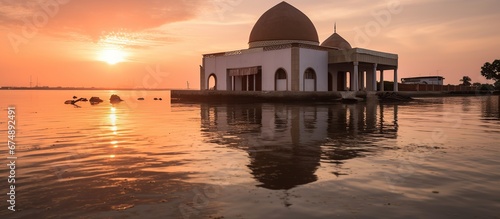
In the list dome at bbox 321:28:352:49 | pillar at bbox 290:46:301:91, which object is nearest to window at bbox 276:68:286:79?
pillar at bbox 290:46:301:91

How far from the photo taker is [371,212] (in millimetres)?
4363

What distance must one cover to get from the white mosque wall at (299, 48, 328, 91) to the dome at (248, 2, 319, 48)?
4.02 m

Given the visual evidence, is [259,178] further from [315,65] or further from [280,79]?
[315,65]

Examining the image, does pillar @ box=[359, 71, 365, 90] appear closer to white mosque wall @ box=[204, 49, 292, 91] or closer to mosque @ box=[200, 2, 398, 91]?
mosque @ box=[200, 2, 398, 91]

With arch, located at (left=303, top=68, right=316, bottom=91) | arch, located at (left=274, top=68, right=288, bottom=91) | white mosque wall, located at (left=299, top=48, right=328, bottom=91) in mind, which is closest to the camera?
white mosque wall, located at (left=299, top=48, right=328, bottom=91)

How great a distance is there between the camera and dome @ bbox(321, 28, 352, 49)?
5500 cm

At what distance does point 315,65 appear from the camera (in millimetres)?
43344

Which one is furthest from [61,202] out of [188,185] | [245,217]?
[245,217]

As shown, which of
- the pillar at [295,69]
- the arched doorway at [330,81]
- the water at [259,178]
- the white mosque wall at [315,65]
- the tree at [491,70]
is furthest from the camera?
the tree at [491,70]

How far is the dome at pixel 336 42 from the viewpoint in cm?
5500

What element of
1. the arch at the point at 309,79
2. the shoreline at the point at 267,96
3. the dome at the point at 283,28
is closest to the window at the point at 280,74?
the arch at the point at 309,79

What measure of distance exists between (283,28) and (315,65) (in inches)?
268

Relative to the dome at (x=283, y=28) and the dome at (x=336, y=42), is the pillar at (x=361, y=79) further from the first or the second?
the dome at (x=283, y=28)

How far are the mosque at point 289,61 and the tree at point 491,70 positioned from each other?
65.1m
